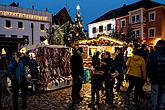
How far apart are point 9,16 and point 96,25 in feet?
64.5

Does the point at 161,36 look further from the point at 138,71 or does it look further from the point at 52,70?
the point at 138,71

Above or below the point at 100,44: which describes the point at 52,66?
below

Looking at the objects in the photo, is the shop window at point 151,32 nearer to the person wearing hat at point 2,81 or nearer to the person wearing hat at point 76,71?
the person wearing hat at point 76,71

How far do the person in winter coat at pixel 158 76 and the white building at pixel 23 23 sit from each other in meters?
46.9

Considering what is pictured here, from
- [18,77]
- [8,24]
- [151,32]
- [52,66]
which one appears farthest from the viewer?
[151,32]

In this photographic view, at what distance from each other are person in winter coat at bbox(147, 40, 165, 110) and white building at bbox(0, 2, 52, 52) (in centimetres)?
4686

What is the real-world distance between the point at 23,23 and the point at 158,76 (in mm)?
50271

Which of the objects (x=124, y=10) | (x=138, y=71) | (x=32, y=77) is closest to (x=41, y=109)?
(x=138, y=71)

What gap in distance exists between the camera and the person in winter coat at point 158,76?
831 cm

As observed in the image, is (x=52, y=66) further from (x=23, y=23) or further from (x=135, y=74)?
(x=23, y=23)

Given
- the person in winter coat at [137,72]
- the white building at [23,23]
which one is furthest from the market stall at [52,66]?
the white building at [23,23]

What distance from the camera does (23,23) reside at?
57.1 metres

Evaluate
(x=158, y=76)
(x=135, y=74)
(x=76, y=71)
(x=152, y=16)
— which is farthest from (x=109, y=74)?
(x=152, y=16)

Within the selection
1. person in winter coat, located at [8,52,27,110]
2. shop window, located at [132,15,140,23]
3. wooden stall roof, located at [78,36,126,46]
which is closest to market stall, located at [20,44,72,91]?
person in winter coat, located at [8,52,27,110]
